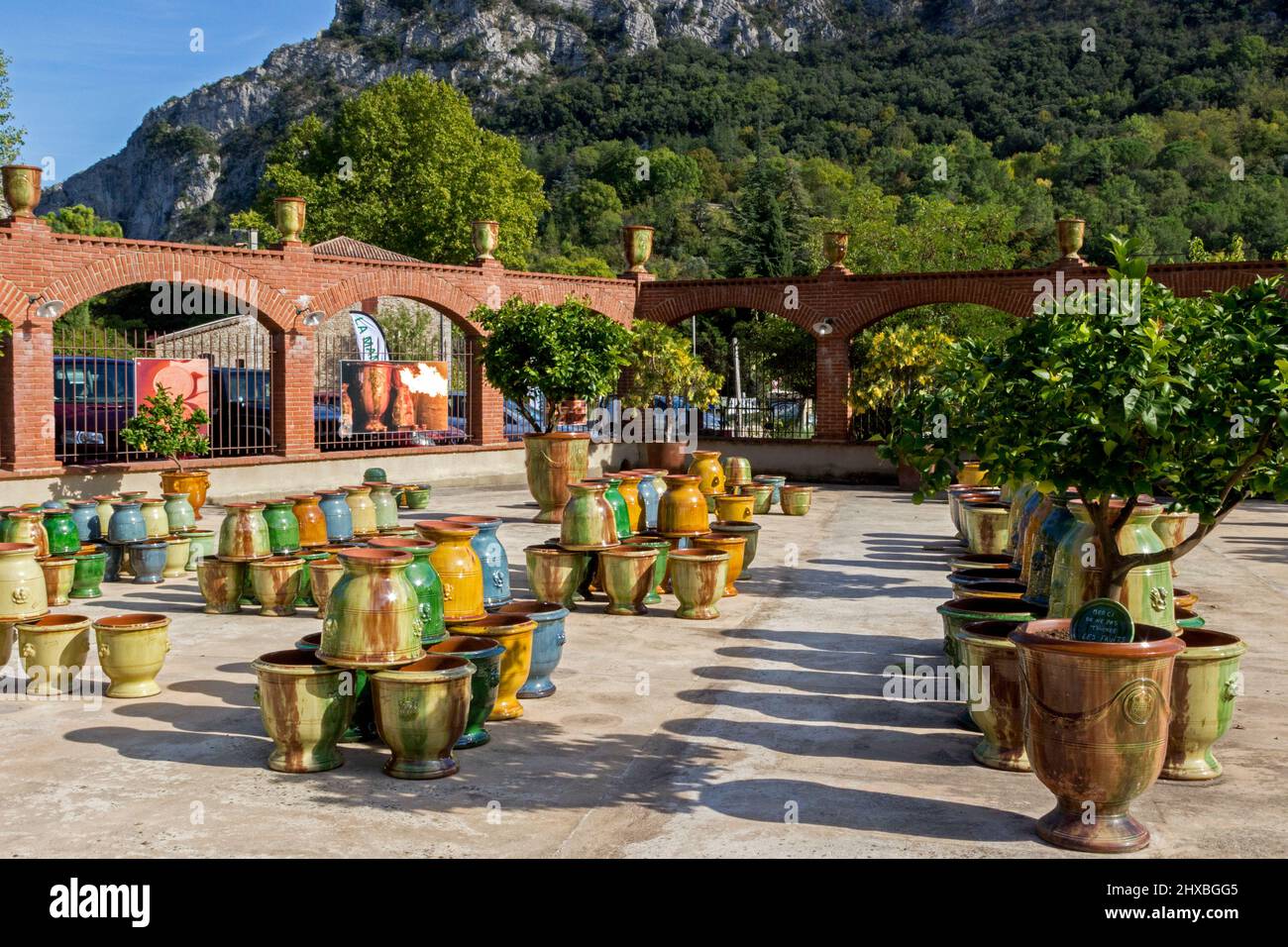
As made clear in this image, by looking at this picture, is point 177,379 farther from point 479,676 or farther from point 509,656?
point 479,676

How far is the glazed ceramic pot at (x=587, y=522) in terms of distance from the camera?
438 inches

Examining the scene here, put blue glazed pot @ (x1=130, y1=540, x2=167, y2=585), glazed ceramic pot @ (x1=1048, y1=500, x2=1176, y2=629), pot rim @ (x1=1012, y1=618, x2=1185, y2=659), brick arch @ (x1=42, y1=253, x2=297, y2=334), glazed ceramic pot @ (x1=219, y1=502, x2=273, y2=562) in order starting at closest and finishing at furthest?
pot rim @ (x1=1012, y1=618, x2=1185, y2=659)
glazed ceramic pot @ (x1=1048, y1=500, x2=1176, y2=629)
glazed ceramic pot @ (x1=219, y1=502, x2=273, y2=562)
blue glazed pot @ (x1=130, y1=540, x2=167, y2=585)
brick arch @ (x1=42, y1=253, x2=297, y2=334)

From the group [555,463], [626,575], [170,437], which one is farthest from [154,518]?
[626,575]

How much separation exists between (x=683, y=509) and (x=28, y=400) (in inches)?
403

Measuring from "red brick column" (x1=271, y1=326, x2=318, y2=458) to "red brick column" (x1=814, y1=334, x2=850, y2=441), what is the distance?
32.3ft

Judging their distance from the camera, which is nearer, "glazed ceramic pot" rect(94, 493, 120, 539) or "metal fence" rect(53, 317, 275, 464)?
"glazed ceramic pot" rect(94, 493, 120, 539)

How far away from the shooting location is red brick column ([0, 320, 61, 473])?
17281 millimetres

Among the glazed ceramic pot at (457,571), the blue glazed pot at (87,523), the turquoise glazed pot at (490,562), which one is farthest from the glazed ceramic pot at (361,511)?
the glazed ceramic pot at (457,571)

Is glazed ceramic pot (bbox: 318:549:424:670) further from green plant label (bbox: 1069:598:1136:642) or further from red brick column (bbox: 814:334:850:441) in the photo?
red brick column (bbox: 814:334:850:441)

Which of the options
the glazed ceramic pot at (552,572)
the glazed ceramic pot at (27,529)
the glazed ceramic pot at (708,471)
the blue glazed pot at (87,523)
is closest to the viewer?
the glazed ceramic pot at (552,572)

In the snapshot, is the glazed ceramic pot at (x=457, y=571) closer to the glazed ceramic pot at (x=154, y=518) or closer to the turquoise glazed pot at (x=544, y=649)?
the turquoise glazed pot at (x=544, y=649)

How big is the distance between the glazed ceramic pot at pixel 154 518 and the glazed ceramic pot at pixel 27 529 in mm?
1386

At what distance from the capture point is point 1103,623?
575cm

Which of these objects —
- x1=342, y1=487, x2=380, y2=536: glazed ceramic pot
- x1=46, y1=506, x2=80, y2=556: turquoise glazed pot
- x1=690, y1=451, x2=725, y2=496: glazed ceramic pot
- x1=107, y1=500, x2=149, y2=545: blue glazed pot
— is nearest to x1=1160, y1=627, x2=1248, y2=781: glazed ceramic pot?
x1=342, y1=487, x2=380, y2=536: glazed ceramic pot
